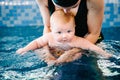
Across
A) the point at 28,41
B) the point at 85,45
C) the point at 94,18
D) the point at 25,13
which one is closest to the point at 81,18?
the point at 94,18

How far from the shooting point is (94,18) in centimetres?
337

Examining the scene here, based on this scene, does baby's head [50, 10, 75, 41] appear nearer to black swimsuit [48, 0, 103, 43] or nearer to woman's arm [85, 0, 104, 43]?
black swimsuit [48, 0, 103, 43]

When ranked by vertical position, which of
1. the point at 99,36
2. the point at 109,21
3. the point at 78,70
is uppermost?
the point at 99,36

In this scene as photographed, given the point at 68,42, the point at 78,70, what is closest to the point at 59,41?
the point at 68,42

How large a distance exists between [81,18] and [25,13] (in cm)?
338

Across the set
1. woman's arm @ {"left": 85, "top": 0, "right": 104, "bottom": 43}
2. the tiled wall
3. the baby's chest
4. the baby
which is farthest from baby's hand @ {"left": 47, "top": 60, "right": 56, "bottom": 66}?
the tiled wall

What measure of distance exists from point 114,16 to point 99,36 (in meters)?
2.96

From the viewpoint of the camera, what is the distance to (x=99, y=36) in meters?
3.75

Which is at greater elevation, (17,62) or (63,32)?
(63,32)

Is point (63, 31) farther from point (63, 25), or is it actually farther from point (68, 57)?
point (68, 57)

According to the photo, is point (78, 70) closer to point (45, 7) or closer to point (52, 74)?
point (52, 74)

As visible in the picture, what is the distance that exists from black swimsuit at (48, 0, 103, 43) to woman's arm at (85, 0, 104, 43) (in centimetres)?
6

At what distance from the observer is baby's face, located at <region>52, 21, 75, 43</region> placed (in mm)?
3453

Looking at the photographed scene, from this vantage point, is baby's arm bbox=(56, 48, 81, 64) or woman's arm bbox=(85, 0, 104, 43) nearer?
woman's arm bbox=(85, 0, 104, 43)
